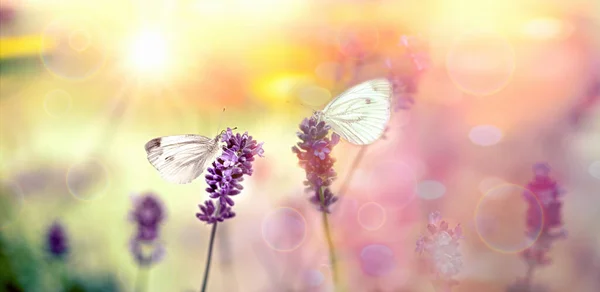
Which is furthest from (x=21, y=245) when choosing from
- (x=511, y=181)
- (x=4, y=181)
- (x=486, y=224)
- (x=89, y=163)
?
(x=511, y=181)

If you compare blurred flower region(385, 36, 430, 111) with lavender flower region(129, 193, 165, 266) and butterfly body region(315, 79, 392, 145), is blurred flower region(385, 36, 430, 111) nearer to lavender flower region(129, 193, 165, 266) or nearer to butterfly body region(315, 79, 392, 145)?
butterfly body region(315, 79, 392, 145)

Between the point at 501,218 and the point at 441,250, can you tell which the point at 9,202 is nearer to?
the point at 441,250

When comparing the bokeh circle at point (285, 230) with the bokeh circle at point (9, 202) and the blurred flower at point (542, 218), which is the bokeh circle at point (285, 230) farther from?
the bokeh circle at point (9, 202)

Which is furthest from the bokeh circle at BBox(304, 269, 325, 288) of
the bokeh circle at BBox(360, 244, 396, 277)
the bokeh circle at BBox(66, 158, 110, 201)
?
the bokeh circle at BBox(66, 158, 110, 201)

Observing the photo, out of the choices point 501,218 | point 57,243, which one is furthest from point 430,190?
point 57,243

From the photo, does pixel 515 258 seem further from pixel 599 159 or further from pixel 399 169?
pixel 599 159

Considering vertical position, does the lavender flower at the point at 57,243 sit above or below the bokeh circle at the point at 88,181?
below

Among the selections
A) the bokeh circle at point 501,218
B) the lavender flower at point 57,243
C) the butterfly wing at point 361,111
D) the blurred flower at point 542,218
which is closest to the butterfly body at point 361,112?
the butterfly wing at point 361,111
